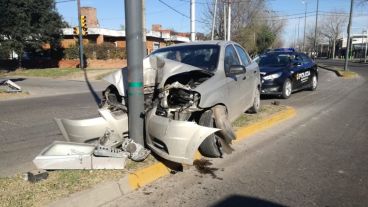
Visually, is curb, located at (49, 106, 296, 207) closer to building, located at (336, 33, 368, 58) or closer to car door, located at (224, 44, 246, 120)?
car door, located at (224, 44, 246, 120)

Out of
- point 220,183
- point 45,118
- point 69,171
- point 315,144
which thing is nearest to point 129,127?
point 69,171

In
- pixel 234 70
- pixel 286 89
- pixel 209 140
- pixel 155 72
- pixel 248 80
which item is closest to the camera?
pixel 209 140

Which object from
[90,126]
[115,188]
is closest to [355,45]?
[90,126]

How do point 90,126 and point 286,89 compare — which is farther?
point 286,89

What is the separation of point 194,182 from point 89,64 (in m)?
31.7

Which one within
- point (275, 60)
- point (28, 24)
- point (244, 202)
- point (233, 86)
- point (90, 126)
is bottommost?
point (244, 202)

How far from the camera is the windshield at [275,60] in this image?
555 inches

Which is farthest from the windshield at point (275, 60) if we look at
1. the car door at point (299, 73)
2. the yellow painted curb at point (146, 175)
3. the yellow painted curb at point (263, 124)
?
the yellow painted curb at point (146, 175)

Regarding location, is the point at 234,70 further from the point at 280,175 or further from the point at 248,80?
the point at 280,175

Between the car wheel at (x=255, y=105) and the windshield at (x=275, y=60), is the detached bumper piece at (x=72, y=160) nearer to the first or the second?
the car wheel at (x=255, y=105)

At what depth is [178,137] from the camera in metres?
5.12

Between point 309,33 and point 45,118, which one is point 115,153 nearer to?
point 45,118

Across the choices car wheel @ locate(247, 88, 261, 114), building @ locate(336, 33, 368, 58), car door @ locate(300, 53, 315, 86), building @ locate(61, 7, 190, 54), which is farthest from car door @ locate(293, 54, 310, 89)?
building @ locate(336, 33, 368, 58)

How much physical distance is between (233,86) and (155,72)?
64.2 inches
